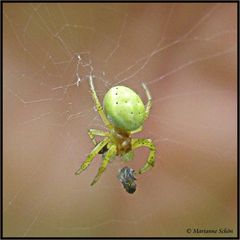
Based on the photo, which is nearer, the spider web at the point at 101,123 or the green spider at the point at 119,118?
the green spider at the point at 119,118

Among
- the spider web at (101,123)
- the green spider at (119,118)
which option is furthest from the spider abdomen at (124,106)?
the spider web at (101,123)

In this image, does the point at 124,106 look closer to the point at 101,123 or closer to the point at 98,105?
the point at 98,105

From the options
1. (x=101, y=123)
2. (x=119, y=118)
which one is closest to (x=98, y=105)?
(x=119, y=118)

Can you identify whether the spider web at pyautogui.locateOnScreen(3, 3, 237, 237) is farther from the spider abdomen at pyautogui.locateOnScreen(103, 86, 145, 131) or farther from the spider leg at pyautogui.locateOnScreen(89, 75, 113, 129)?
the spider abdomen at pyautogui.locateOnScreen(103, 86, 145, 131)

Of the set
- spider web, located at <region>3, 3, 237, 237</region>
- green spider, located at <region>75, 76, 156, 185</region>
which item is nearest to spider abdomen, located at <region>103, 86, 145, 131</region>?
green spider, located at <region>75, 76, 156, 185</region>

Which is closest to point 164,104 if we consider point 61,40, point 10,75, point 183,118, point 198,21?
point 183,118

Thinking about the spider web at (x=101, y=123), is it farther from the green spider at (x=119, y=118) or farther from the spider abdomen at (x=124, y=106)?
the spider abdomen at (x=124, y=106)

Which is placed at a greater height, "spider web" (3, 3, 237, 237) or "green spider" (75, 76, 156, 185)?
"spider web" (3, 3, 237, 237)
